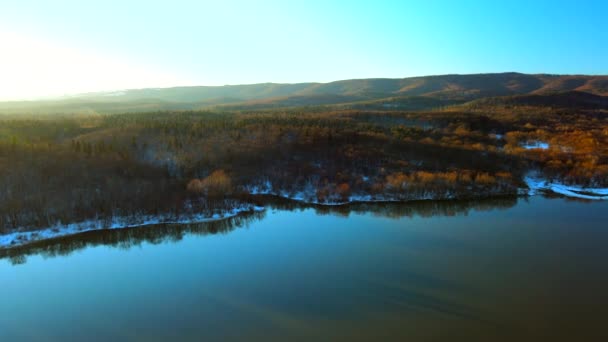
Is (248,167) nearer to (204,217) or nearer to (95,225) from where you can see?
(204,217)

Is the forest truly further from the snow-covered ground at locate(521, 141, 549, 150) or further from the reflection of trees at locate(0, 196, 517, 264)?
the reflection of trees at locate(0, 196, 517, 264)

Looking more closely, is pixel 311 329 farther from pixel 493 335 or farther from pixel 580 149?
pixel 580 149

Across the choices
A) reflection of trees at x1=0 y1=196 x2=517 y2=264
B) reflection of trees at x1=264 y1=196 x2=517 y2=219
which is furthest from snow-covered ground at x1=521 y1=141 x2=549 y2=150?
reflection of trees at x1=0 y1=196 x2=517 y2=264

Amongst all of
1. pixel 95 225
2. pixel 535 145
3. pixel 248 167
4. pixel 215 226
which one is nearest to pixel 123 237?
pixel 95 225

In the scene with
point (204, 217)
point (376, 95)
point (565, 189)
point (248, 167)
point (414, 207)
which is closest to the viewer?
point (204, 217)

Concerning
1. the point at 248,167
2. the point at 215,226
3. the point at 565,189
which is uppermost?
the point at 248,167

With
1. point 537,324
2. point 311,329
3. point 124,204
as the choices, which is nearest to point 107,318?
point 311,329
